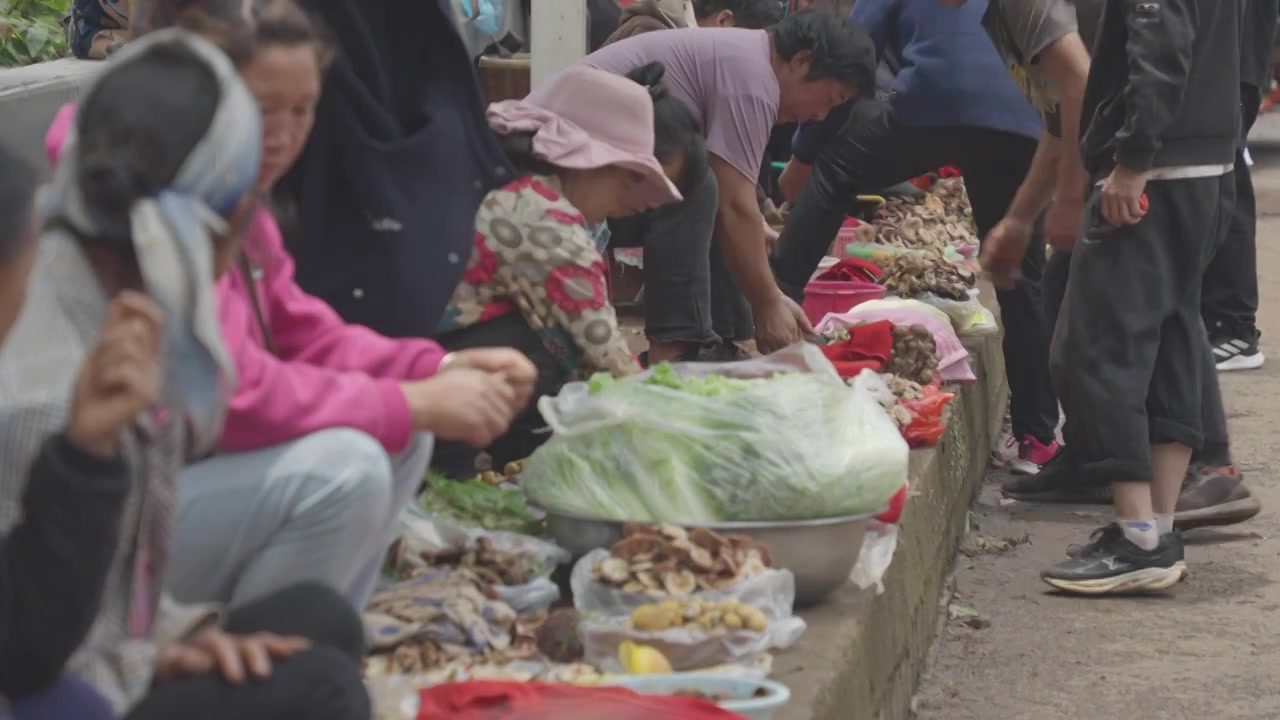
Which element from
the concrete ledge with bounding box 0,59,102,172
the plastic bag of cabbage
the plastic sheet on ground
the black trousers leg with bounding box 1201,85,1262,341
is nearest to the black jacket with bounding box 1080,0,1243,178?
the plastic sheet on ground

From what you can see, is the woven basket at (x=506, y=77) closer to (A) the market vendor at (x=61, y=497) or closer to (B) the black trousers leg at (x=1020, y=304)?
(B) the black trousers leg at (x=1020, y=304)

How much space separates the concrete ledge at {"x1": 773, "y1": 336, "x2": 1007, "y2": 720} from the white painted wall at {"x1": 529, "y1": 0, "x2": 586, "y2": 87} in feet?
5.54

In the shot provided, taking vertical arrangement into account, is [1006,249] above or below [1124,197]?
below

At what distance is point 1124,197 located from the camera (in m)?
5.20

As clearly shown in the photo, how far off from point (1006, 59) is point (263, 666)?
445cm

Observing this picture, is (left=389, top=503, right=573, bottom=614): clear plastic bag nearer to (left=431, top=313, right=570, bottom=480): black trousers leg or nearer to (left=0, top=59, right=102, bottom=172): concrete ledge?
(left=431, top=313, right=570, bottom=480): black trousers leg

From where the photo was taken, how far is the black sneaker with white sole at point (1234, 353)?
889cm

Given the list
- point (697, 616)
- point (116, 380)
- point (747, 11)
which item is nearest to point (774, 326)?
point (697, 616)

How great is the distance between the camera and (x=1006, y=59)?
20.5 ft

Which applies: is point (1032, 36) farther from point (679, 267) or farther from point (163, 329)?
point (163, 329)

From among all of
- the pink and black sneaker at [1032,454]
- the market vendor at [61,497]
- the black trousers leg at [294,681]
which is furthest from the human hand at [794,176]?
the market vendor at [61,497]

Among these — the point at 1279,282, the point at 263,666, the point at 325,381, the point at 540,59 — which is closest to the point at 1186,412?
the point at 540,59

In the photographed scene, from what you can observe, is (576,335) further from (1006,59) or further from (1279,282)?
(1279,282)

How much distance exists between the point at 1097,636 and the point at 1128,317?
866 mm
